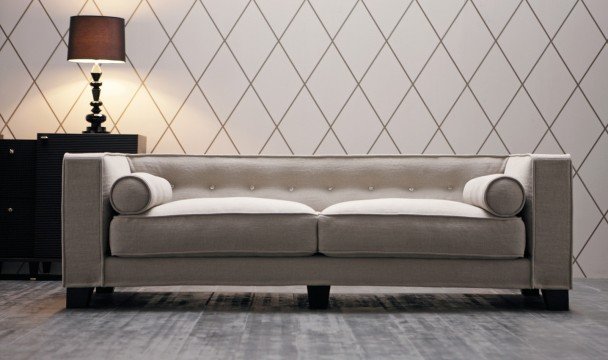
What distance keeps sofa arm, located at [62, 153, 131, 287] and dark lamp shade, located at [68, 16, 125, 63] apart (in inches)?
45.2

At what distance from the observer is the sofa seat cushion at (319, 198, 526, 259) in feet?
9.73

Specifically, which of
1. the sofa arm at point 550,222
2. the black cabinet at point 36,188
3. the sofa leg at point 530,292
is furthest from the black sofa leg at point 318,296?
the black cabinet at point 36,188

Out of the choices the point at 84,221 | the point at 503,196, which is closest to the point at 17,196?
the point at 84,221

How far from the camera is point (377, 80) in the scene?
4383mm

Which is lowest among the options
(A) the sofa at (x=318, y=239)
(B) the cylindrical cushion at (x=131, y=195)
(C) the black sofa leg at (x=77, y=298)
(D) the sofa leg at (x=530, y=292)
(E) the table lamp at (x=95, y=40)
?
(D) the sofa leg at (x=530, y=292)

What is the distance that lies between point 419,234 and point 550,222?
0.50m

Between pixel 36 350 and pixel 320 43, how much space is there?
103 inches

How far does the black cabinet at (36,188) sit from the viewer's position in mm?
4027

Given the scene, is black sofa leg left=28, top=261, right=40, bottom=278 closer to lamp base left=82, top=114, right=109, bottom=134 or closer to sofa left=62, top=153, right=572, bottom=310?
lamp base left=82, top=114, right=109, bottom=134

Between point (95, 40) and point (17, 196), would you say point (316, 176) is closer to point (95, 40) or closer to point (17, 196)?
point (95, 40)

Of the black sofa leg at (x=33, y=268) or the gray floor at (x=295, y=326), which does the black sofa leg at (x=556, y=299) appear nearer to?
the gray floor at (x=295, y=326)

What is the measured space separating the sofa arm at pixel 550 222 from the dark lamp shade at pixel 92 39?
219 cm

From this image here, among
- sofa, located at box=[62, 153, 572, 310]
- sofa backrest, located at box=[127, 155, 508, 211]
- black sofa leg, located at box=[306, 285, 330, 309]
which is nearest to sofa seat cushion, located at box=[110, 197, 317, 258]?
sofa, located at box=[62, 153, 572, 310]

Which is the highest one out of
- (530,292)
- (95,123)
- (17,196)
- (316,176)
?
(95,123)
